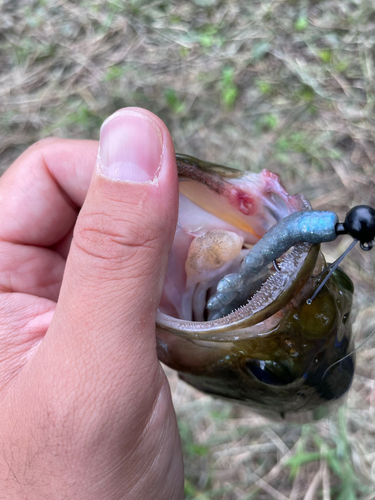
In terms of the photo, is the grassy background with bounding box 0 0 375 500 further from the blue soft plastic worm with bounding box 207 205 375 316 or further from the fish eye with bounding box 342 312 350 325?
the blue soft plastic worm with bounding box 207 205 375 316

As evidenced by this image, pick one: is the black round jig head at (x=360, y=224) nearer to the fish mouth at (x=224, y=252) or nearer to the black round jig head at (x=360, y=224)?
the black round jig head at (x=360, y=224)

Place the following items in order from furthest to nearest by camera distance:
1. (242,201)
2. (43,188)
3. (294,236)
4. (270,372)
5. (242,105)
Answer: (242,105) < (43,188) < (242,201) < (270,372) < (294,236)

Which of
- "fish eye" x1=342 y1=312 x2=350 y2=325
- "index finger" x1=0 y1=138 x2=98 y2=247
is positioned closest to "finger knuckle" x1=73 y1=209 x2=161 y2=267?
"fish eye" x1=342 y1=312 x2=350 y2=325

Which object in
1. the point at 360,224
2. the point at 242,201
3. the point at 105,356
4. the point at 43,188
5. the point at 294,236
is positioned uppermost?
the point at 360,224

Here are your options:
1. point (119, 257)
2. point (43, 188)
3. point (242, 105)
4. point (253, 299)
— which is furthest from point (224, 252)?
point (242, 105)

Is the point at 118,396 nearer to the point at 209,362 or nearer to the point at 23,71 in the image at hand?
the point at 209,362

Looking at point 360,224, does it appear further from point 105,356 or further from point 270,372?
point 105,356

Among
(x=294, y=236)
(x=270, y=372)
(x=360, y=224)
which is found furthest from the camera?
(x=270, y=372)
